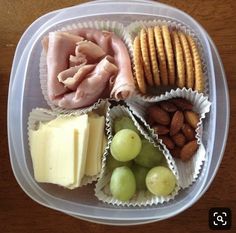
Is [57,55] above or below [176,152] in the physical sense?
above

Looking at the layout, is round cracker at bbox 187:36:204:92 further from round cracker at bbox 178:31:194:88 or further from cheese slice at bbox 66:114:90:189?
cheese slice at bbox 66:114:90:189

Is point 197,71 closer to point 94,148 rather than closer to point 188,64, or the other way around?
point 188,64

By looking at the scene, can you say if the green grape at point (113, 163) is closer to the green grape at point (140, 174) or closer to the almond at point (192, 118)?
the green grape at point (140, 174)

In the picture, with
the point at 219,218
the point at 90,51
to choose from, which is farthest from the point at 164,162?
the point at 90,51

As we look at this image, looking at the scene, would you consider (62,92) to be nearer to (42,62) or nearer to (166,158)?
(42,62)

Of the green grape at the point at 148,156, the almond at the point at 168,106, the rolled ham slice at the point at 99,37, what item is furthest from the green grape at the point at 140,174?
the rolled ham slice at the point at 99,37

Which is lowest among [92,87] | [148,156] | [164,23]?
[148,156]

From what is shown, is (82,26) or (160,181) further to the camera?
(82,26)
